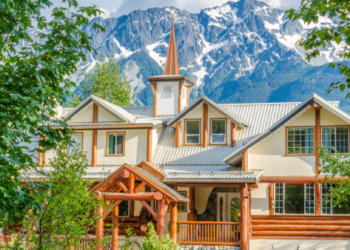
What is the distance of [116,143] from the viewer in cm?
2531

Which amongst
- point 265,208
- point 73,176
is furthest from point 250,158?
point 73,176

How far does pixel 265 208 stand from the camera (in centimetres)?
2189

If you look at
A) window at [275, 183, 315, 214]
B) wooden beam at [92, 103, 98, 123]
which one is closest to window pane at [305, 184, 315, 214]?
window at [275, 183, 315, 214]

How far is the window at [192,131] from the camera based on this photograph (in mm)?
25375

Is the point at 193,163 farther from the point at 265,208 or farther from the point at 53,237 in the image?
the point at 53,237

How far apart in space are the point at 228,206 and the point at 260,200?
258cm

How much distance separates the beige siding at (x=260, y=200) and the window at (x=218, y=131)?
388cm

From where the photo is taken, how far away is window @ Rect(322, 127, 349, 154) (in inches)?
849

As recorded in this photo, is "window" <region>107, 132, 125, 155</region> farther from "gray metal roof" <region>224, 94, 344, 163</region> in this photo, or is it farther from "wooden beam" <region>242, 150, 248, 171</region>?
"wooden beam" <region>242, 150, 248, 171</region>

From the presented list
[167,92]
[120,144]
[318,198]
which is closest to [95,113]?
[120,144]

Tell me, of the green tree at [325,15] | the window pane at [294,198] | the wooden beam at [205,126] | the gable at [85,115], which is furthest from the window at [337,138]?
the green tree at [325,15]

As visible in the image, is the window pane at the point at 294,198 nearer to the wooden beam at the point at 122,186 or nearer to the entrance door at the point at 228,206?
the entrance door at the point at 228,206

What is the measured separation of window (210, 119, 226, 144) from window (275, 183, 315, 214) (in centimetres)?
436

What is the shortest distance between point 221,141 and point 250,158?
3.23 meters
